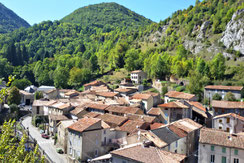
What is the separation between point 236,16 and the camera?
295 ft

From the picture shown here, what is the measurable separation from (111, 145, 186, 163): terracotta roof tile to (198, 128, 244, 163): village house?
15.0 ft

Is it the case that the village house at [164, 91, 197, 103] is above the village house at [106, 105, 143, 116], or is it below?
above

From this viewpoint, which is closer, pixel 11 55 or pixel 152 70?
pixel 152 70

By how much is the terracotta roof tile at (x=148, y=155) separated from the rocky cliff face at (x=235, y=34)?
73.4 metres

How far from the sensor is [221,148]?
24.5 m

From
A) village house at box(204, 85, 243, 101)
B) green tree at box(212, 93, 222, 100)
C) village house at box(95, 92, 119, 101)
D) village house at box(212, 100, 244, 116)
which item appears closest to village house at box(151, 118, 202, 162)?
village house at box(212, 100, 244, 116)

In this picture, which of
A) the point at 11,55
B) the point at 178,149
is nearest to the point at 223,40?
the point at 178,149

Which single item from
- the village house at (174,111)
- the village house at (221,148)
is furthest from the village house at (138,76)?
the village house at (221,148)

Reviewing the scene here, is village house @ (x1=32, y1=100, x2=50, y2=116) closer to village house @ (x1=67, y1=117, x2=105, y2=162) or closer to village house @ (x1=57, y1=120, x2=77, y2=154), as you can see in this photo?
village house @ (x1=57, y1=120, x2=77, y2=154)

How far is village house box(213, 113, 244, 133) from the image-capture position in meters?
34.2

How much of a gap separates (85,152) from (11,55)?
320 feet

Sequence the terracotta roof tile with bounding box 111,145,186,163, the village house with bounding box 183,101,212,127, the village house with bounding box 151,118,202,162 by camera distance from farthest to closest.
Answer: the village house with bounding box 183,101,212,127 → the village house with bounding box 151,118,202,162 → the terracotta roof tile with bounding box 111,145,186,163

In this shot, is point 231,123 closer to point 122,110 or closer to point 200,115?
point 200,115

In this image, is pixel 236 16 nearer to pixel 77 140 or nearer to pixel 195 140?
pixel 195 140
